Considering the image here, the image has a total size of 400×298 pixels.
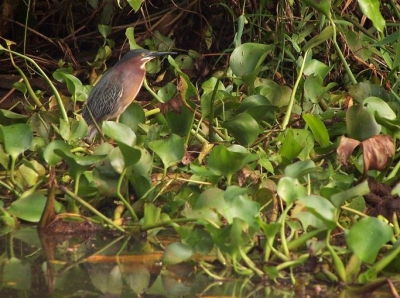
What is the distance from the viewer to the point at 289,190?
11.1 ft

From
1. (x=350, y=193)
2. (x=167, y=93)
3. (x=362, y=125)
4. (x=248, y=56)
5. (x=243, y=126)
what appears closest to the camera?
(x=350, y=193)

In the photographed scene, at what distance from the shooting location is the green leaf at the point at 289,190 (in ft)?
11.1

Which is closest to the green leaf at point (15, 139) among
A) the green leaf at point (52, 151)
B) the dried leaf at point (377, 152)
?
the green leaf at point (52, 151)

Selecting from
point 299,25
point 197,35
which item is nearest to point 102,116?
point 197,35

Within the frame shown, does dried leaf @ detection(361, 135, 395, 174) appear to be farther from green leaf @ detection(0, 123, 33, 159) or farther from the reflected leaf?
green leaf @ detection(0, 123, 33, 159)

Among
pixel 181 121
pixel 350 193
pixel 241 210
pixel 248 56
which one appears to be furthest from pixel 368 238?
pixel 248 56

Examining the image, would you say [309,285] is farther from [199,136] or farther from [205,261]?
[199,136]

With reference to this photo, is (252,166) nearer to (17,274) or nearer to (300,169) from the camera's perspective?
(300,169)

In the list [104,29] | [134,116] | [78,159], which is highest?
[78,159]

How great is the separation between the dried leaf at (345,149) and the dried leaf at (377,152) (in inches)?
1.7

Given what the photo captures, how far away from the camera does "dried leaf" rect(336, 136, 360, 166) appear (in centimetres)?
384

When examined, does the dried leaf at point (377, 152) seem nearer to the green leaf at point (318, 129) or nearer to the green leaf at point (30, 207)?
the green leaf at point (318, 129)

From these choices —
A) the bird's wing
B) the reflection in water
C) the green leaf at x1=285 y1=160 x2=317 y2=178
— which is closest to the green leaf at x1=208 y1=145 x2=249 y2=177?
the green leaf at x1=285 y1=160 x2=317 y2=178

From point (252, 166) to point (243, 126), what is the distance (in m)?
0.20
